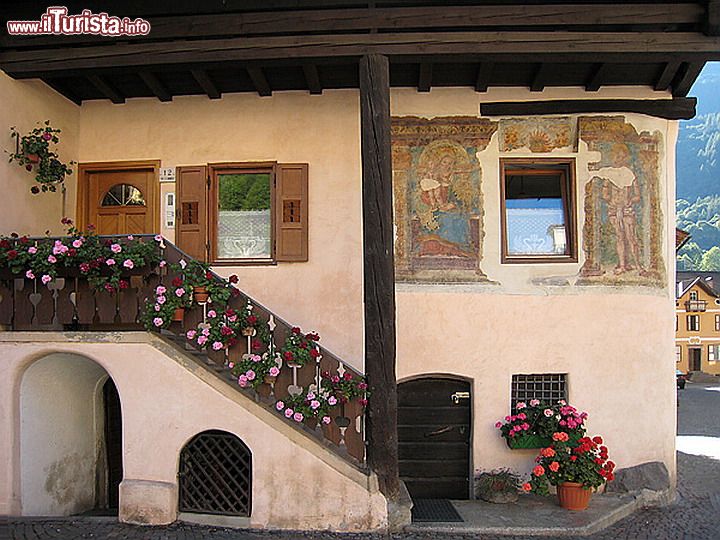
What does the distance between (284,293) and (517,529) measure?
3.87 m

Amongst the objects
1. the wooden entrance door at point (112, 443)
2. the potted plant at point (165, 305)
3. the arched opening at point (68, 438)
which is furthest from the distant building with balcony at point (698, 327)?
the potted plant at point (165, 305)

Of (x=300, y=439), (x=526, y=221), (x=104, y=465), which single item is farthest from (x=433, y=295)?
(x=104, y=465)

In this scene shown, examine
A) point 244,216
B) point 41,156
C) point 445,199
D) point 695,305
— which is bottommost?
point 695,305

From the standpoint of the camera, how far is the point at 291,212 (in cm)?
941

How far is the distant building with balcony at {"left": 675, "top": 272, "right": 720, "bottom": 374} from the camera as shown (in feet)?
172

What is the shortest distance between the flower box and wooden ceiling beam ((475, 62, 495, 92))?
4.25m

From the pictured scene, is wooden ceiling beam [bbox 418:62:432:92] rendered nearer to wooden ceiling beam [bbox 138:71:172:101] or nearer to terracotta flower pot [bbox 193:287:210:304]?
wooden ceiling beam [bbox 138:71:172:101]

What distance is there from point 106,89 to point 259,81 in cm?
193

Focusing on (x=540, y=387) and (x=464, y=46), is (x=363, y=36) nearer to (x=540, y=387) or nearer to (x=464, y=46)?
(x=464, y=46)

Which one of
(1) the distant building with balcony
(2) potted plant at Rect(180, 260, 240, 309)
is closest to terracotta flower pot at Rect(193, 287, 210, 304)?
(2) potted plant at Rect(180, 260, 240, 309)

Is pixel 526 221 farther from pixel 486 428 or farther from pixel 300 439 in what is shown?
pixel 300 439

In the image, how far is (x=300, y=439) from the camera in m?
7.37

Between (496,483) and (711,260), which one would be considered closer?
(496,483)

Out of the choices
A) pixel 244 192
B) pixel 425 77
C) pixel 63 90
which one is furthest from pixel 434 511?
pixel 63 90
